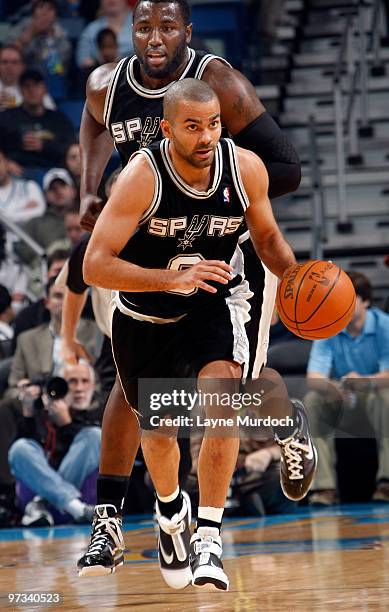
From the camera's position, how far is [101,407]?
7289 mm

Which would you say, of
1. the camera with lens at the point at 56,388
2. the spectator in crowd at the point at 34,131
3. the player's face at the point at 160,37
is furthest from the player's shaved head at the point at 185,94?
the spectator in crowd at the point at 34,131

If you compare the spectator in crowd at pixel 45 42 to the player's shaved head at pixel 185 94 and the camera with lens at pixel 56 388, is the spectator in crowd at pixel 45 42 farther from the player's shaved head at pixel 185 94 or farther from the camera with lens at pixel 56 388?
the player's shaved head at pixel 185 94

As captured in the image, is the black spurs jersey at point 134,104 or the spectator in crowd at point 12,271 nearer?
the black spurs jersey at point 134,104

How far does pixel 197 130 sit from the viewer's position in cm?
383

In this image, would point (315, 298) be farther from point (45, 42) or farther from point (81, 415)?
point (45, 42)

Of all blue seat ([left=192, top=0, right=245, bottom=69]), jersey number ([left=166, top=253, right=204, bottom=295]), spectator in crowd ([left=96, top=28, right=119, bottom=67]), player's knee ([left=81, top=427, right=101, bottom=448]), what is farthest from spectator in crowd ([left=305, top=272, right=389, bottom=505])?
blue seat ([left=192, top=0, right=245, bottom=69])

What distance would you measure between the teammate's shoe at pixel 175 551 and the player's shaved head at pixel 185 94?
4.76ft

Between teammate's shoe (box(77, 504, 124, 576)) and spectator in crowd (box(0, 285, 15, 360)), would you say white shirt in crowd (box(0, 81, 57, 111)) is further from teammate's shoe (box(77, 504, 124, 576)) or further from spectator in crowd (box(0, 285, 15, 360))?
teammate's shoe (box(77, 504, 124, 576))

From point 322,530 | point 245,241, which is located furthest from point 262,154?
point 322,530

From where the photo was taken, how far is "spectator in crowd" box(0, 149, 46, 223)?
965 cm

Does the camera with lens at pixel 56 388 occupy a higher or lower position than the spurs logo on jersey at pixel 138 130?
lower

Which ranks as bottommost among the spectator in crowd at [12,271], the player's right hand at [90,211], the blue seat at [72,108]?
the spectator in crowd at [12,271]

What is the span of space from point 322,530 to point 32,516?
191 centimetres

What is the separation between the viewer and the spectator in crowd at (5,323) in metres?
8.10
